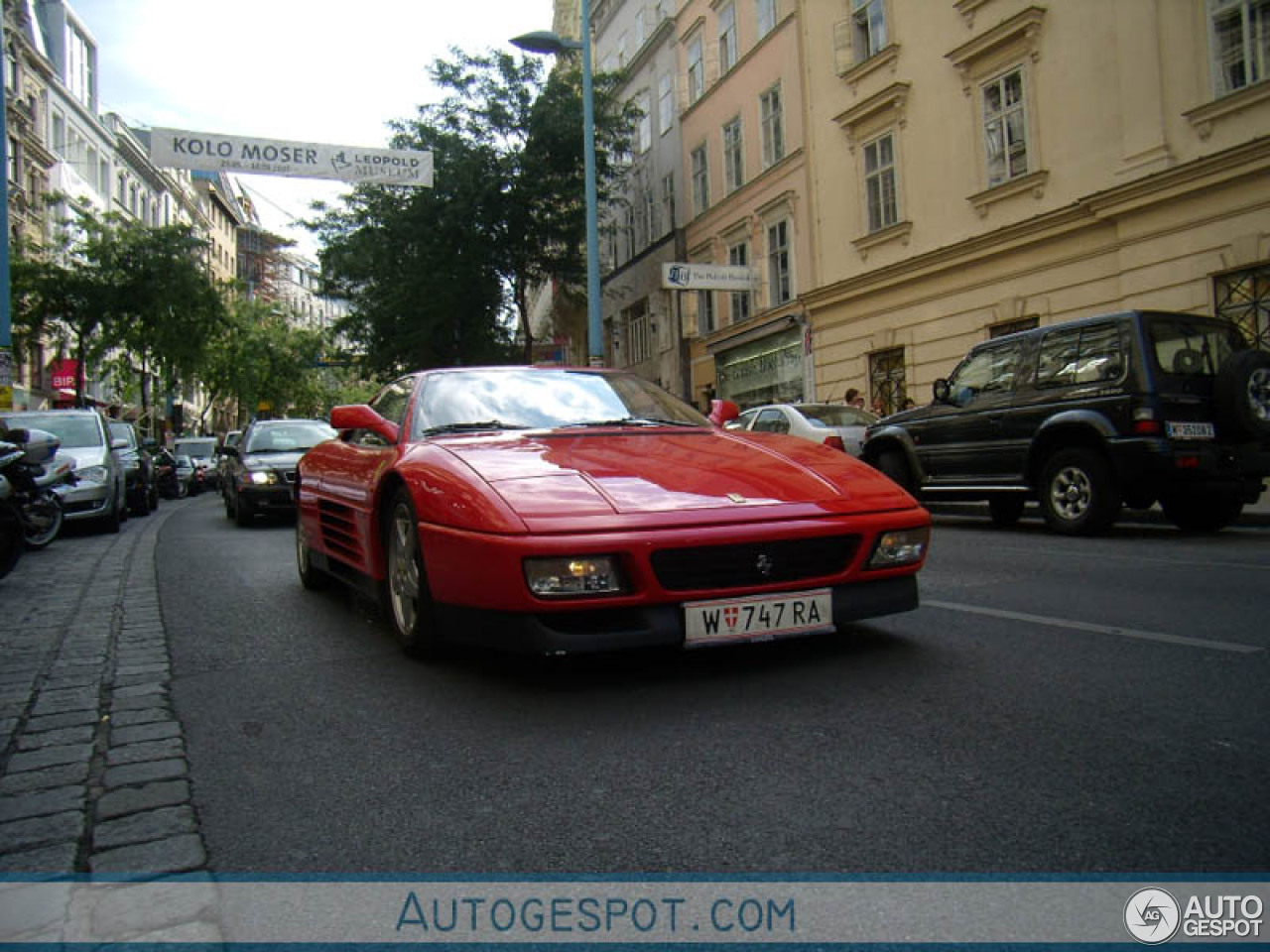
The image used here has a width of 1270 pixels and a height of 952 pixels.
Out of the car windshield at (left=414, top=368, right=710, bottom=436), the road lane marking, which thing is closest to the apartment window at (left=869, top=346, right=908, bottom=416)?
the road lane marking

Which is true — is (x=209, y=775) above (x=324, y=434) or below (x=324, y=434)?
below

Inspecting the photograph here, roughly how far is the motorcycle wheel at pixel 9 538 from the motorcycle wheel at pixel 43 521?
7.86 feet

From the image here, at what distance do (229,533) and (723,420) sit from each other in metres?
7.98

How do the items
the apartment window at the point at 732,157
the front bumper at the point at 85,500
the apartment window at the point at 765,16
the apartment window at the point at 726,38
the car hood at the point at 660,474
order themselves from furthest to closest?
the apartment window at the point at 726,38, the apartment window at the point at 732,157, the apartment window at the point at 765,16, the front bumper at the point at 85,500, the car hood at the point at 660,474

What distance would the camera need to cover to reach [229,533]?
11773 mm

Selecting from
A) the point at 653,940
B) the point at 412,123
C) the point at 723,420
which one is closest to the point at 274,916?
the point at 653,940

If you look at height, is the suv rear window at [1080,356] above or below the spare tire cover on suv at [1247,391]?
above

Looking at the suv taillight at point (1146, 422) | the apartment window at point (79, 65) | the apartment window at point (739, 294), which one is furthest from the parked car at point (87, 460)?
the apartment window at point (79, 65)

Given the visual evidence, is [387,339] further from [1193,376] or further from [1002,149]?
[1193,376]

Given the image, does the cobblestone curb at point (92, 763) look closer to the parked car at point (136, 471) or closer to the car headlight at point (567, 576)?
the car headlight at point (567, 576)

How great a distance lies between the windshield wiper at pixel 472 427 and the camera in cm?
486

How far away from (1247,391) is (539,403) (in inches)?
251

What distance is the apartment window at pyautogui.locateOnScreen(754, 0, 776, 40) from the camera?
81.8 feet

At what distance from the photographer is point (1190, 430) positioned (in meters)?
8.59
